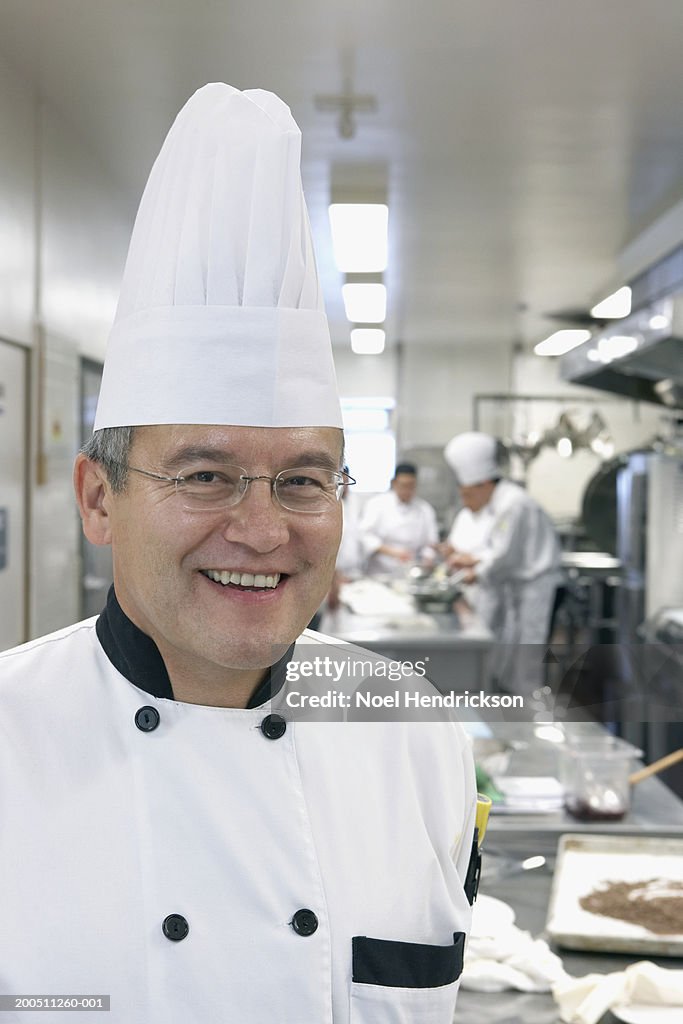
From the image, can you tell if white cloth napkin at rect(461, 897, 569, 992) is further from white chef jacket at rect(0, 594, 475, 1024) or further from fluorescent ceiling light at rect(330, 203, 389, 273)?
fluorescent ceiling light at rect(330, 203, 389, 273)

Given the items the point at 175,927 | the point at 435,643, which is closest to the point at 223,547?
the point at 175,927

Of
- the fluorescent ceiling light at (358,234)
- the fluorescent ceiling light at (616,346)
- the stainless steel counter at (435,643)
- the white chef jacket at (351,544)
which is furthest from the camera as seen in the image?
the white chef jacket at (351,544)

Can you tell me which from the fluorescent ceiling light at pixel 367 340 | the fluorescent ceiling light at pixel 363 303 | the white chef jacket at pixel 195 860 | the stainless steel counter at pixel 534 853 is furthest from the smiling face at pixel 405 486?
the white chef jacket at pixel 195 860

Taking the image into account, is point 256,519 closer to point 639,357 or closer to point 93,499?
point 93,499

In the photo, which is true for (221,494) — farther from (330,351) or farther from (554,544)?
(554,544)

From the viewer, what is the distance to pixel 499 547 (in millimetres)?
3914

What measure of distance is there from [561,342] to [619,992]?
276cm

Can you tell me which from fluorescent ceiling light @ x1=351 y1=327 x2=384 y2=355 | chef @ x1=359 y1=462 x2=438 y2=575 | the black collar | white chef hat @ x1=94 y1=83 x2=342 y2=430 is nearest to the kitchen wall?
fluorescent ceiling light @ x1=351 y1=327 x2=384 y2=355

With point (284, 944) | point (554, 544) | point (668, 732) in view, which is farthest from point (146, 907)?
point (554, 544)

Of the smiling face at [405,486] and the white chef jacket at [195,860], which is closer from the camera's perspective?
the white chef jacket at [195,860]

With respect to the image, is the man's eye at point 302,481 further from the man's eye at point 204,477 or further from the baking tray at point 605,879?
the baking tray at point 605,879

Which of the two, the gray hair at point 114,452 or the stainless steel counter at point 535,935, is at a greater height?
the gray hair at point 114,452

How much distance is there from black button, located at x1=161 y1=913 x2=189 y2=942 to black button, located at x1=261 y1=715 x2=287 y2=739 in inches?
5.6

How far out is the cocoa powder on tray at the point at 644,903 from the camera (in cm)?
107
